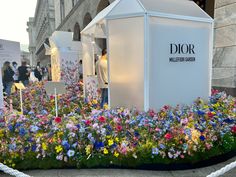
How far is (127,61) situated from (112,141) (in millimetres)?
2092

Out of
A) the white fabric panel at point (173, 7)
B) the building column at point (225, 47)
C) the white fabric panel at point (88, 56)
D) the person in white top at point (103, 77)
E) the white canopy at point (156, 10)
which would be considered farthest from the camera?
the white fabric panel at point (88, 56)

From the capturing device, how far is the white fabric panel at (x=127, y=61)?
4754 mm

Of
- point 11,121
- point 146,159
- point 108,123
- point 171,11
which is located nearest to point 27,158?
point 11,121

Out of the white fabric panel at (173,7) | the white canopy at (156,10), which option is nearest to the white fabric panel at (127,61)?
the white canopy at (156,10)

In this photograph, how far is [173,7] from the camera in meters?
5.07

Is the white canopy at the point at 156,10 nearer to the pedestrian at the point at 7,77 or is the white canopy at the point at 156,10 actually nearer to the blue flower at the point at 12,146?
the blue flower at the point at 12,146

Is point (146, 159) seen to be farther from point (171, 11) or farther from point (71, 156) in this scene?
point (171, 11)

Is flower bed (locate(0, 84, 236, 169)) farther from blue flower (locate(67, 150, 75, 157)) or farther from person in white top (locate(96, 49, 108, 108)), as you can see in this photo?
person in white top (locate(96, 49, 108, 108))

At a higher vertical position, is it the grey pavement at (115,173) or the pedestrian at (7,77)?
the pedestrian at (7,77)

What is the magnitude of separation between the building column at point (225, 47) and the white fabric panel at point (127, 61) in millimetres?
3844

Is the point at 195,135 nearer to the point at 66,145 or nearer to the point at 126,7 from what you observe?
the point at 66,145

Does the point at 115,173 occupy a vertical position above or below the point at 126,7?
below

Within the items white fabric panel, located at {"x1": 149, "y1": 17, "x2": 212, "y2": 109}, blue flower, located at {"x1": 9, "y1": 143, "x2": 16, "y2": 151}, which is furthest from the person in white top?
blue flower, located at {"x1": 9, "y1": 143, "x2": 16, "y2": 151}

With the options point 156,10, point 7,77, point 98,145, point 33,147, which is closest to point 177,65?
point 156,10
